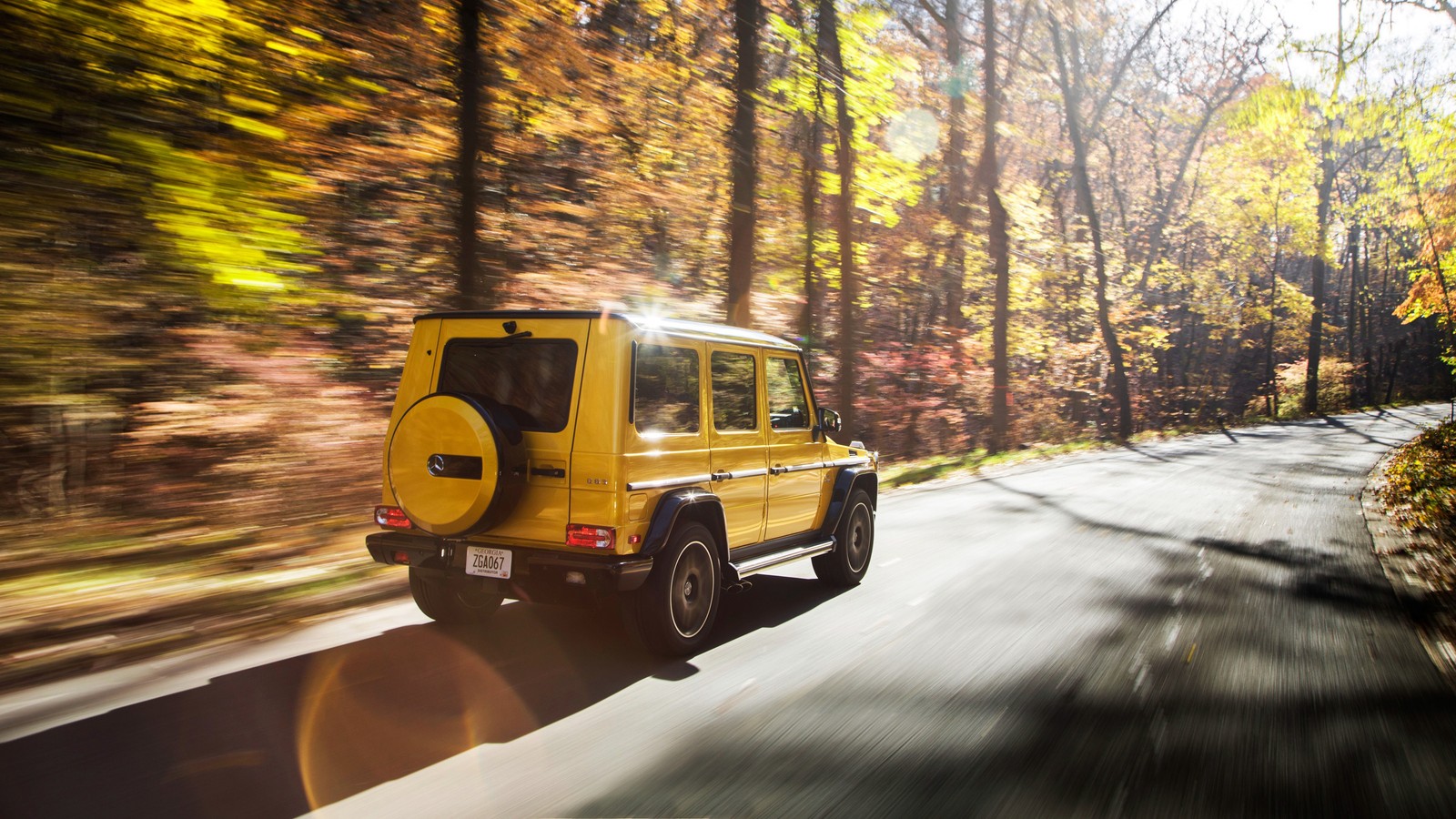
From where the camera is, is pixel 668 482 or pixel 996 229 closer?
pixel 668 482

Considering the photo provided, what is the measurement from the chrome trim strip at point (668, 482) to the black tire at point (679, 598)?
27 cm

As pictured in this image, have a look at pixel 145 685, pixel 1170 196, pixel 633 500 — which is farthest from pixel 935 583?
pixel 1170 196

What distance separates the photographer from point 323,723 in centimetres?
425

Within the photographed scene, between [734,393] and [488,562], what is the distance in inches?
81.6

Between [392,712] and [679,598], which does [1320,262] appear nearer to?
[679,598]

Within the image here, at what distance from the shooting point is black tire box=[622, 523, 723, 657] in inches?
209

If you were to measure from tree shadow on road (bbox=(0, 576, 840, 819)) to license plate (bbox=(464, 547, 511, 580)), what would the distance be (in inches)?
21.4

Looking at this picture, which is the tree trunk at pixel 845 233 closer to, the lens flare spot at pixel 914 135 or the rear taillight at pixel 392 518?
the lens flare spot at pixel 914 135

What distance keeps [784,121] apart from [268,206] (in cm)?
1150

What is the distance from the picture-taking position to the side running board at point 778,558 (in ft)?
20.1

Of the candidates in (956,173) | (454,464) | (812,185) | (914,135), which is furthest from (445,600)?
(956,173)

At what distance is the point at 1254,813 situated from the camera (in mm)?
3633

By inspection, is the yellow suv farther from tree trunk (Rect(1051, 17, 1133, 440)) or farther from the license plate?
tree trunk (Rect(1051, 17, 1133, 440))

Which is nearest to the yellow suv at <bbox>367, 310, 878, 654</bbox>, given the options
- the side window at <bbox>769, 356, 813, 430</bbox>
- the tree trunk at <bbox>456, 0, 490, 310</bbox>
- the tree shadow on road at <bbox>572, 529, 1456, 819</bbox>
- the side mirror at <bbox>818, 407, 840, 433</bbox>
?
the side window at <bbox>769, 356, 813, 430</bbox>
